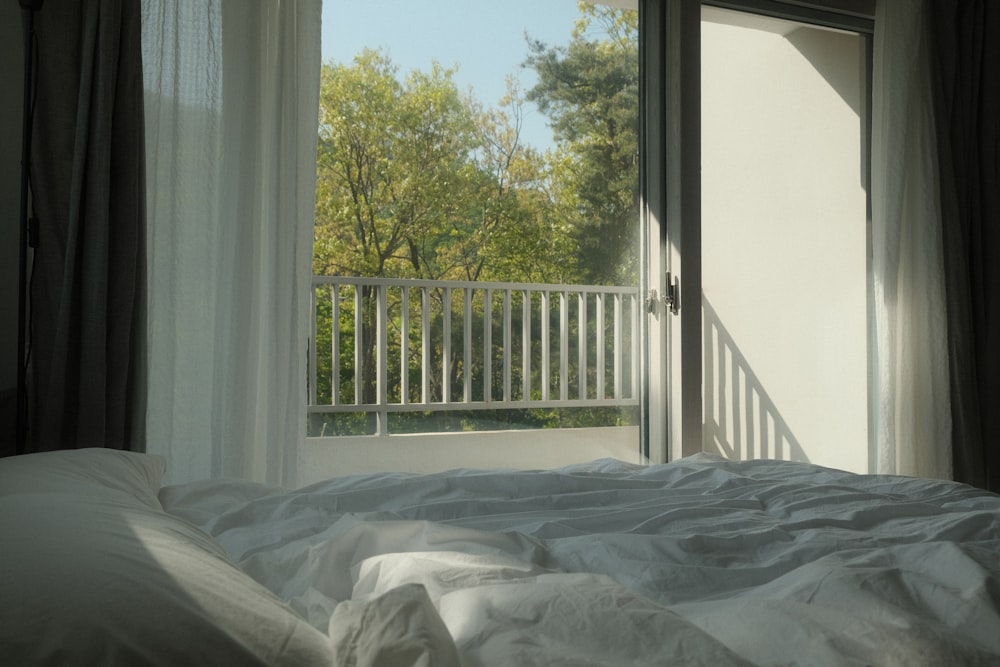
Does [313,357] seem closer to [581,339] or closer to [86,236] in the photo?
[86,236]

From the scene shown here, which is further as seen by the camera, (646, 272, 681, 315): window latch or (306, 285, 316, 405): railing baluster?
(646, 272, 681, 315): window latch

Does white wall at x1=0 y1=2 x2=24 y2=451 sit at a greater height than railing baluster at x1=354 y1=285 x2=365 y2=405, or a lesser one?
greater

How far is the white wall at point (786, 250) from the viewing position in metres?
3.59

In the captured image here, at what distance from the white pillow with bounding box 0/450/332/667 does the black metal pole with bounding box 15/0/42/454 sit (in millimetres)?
1468

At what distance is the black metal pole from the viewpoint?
2092mm

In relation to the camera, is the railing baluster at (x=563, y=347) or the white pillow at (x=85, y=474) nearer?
the white pillow at (x=85, y=474)

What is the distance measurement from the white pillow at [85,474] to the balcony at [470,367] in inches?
58.4

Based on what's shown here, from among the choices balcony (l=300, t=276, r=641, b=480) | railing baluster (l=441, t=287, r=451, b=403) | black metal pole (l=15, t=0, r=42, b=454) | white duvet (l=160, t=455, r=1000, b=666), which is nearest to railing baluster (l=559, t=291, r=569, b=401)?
balcony (l=300, t=276, r=641, b=480)

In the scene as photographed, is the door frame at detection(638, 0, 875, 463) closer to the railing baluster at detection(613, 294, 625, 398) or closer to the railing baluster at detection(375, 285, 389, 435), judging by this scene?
the railing baluster at detection(613, 294, 625, 398)

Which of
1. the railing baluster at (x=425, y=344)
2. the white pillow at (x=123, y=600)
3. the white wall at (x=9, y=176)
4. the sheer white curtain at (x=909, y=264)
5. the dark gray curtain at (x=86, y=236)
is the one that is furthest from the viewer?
the sheer white curtain at (x=909, y=264)

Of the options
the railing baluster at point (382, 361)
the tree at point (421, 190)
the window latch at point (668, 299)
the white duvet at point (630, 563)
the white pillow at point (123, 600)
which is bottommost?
the white duvet at point (630, 563)

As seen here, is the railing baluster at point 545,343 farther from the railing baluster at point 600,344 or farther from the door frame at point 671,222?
the door frame at point 671,222

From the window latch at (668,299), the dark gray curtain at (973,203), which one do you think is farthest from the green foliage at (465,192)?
the dark gray curtain at (973,203)

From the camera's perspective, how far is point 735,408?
3.65 metres
